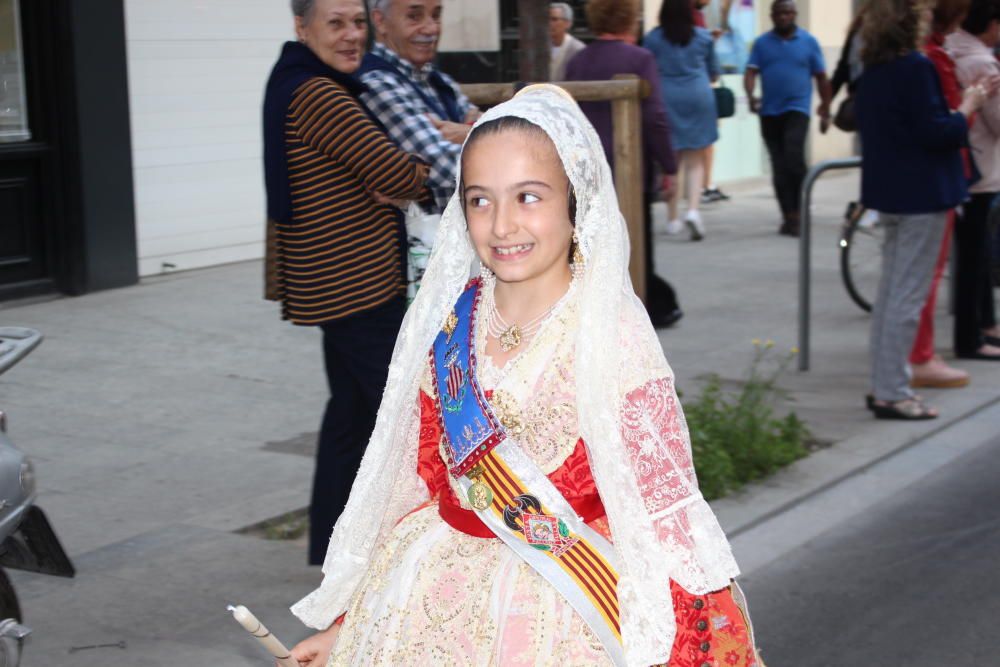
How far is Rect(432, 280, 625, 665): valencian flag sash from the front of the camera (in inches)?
102

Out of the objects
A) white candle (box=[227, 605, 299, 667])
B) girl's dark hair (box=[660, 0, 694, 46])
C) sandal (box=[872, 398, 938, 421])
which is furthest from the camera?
girl's dark hair (box=[660, 0, 694, 46])

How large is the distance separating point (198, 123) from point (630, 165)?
6.22 metres

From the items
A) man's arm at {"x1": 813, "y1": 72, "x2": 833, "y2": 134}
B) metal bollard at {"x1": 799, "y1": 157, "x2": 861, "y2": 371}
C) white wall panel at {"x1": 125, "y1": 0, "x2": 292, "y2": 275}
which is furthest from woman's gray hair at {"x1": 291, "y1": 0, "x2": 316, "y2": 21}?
man's arm at {"x1": 813, "y1": 72, "x2": 833, "y2": 134}

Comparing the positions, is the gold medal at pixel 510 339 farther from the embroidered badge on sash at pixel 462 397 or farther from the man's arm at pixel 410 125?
the man's arm at pixel 410 125

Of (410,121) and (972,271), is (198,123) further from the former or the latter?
(410,121)

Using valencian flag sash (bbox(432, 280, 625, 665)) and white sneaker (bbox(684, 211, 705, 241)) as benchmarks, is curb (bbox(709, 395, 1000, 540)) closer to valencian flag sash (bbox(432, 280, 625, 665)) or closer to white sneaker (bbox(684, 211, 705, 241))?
valencian flag sash (bbox(432, 280, 625, 665))

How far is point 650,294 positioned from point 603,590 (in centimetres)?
689

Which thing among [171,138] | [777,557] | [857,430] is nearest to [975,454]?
[857,430]

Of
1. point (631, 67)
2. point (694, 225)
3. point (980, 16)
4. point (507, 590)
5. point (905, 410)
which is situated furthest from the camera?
point (694, 225)

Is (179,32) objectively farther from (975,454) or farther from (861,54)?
(975,454)

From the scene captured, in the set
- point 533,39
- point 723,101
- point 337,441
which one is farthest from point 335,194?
point 723,101

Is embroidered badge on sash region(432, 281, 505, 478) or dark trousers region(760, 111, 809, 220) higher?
embroidered badge on sash region(432, 281, 505, 478)

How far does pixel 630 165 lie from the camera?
18.8ft

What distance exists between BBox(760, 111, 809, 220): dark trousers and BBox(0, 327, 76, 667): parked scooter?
9846mm
